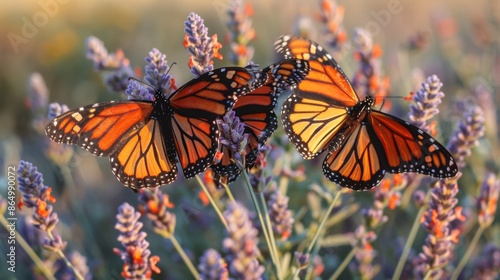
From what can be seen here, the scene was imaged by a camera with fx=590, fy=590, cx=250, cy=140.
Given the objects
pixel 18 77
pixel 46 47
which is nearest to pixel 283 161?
pixel 18 77

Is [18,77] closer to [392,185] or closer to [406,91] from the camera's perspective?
[406,91]

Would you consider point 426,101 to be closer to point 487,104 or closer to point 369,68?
point 369,68

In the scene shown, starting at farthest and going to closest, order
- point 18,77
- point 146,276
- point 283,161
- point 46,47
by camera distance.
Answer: point 46,47 < point 18,77 < point 283,161 < point 146,276

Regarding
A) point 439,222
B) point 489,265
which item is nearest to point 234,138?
point 439,222

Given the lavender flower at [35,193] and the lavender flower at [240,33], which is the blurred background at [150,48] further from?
the lavender flower at [35,193]

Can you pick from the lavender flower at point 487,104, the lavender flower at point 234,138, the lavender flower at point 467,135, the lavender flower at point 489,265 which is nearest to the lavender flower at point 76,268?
the lavender flower at point 234,138
